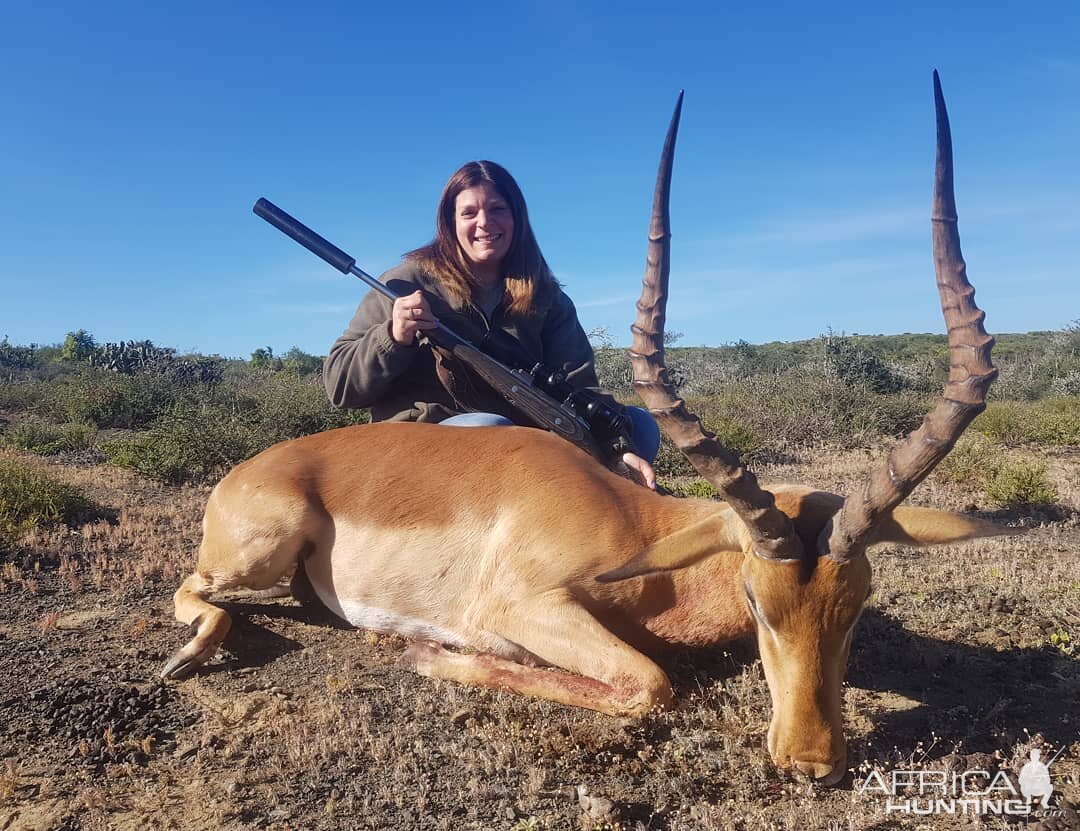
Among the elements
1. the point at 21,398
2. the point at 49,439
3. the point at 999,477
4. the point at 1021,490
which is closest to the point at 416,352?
the point at 1021,490

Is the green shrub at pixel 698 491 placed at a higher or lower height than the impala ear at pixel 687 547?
lower

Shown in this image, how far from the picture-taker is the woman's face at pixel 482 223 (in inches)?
227

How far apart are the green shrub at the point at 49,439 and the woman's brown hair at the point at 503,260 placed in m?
9.42

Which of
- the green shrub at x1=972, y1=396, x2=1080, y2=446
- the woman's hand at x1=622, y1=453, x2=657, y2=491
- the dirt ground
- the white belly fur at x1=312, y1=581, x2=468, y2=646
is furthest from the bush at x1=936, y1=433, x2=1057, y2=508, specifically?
the white belly fur at x1=312, y1=581, x2=468, y2=646

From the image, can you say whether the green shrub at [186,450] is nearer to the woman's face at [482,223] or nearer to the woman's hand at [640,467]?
the woman's face at [482,223]

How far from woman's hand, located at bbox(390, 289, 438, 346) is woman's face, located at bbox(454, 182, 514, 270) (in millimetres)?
955

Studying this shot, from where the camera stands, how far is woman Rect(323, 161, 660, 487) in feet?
18.4

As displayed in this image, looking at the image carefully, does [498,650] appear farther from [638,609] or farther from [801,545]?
[801,545]

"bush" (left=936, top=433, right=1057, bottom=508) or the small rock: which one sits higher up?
"bush" (left=936, top=433, right=1057, bottom=508)

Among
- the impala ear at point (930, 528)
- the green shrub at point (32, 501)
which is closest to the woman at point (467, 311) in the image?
the impala ear at point (930, 528)

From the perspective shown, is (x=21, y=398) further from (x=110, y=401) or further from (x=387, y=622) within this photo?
(x=387, y=622)

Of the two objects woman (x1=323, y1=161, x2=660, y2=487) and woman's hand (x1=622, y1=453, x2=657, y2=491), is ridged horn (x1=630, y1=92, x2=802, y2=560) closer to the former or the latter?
woman's hand (x1=622, y1=453, x2=657, y2=491)

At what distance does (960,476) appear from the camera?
895 centimetres

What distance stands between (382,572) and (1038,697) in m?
3.26
